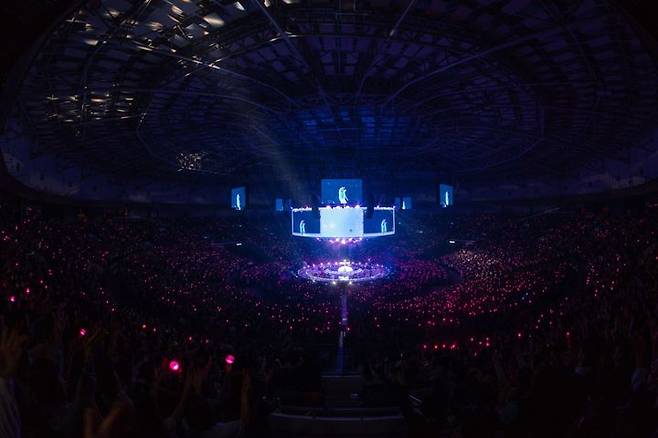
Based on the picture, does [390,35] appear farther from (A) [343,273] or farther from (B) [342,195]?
(A) [343,273]

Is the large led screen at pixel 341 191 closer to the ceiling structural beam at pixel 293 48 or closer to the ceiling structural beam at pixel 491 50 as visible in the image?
the ceiling structural beam at pixel 293 48

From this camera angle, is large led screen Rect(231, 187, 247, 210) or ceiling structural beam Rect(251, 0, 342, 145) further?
large led screen Rect(231, 187, 247, 210)

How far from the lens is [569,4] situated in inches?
443

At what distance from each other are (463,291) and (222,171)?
25499 millimetres

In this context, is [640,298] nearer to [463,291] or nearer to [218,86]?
[463,291]

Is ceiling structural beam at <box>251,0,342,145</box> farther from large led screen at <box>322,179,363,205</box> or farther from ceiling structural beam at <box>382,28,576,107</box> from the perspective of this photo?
large led screen at <box>322,179,363,205</box>

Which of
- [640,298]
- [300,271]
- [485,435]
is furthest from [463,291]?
[485,435]

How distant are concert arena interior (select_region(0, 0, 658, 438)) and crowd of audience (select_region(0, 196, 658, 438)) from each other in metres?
0.05

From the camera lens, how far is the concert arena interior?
15.6ft

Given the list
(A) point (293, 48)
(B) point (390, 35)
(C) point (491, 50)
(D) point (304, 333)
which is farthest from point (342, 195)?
(C) point (491, 50)

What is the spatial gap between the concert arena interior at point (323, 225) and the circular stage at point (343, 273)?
1.14 ft

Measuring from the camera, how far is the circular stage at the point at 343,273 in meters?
29.2

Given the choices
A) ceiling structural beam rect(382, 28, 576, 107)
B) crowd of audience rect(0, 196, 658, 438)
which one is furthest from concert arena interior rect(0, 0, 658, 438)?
ceiling structural beam rect(382, 28, 576, 107)

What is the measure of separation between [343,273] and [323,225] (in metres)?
3.92
